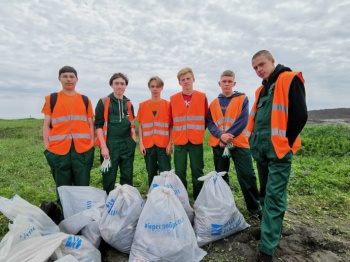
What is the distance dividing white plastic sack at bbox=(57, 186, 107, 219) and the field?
0.58 metres

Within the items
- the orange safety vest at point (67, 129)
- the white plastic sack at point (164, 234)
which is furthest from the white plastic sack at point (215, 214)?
the orange safety vest at point (67, 129)

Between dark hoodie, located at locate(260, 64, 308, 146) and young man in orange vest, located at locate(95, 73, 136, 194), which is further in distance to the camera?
young man in orange vest, located at locate(95, 73, 136, 194)

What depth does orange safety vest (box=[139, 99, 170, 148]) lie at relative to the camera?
4.06 metres

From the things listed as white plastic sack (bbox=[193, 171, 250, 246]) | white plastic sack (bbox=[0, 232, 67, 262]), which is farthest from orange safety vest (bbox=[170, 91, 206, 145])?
white plastic sack (bbox=[0, 232, 67, 262])

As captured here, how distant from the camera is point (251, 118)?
3.23 m

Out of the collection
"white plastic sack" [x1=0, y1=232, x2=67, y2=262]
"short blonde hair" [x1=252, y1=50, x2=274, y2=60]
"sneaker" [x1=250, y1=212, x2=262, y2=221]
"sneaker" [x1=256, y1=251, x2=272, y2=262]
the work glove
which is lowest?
"sneaker" [x1=256, y1=251, x2=272, y2=262]

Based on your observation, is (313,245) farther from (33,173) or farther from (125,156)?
(33,173)

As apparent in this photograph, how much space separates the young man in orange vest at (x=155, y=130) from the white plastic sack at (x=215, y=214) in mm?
996

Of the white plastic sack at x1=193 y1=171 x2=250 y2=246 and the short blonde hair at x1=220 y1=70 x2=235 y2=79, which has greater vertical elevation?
the short blonde hair at x1=220 y1=70 x2=235 y2=79

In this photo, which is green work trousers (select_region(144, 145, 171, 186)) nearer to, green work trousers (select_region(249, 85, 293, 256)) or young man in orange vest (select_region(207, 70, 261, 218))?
young man in orange vest (select_region(207, 70, 261, 218))

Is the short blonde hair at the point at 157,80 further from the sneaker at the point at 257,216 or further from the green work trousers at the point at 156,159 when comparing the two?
the sneaker at the point at 257,216

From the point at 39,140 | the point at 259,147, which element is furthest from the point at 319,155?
the point at 39,140

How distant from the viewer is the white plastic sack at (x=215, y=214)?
3053 mm

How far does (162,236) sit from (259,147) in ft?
4.38
